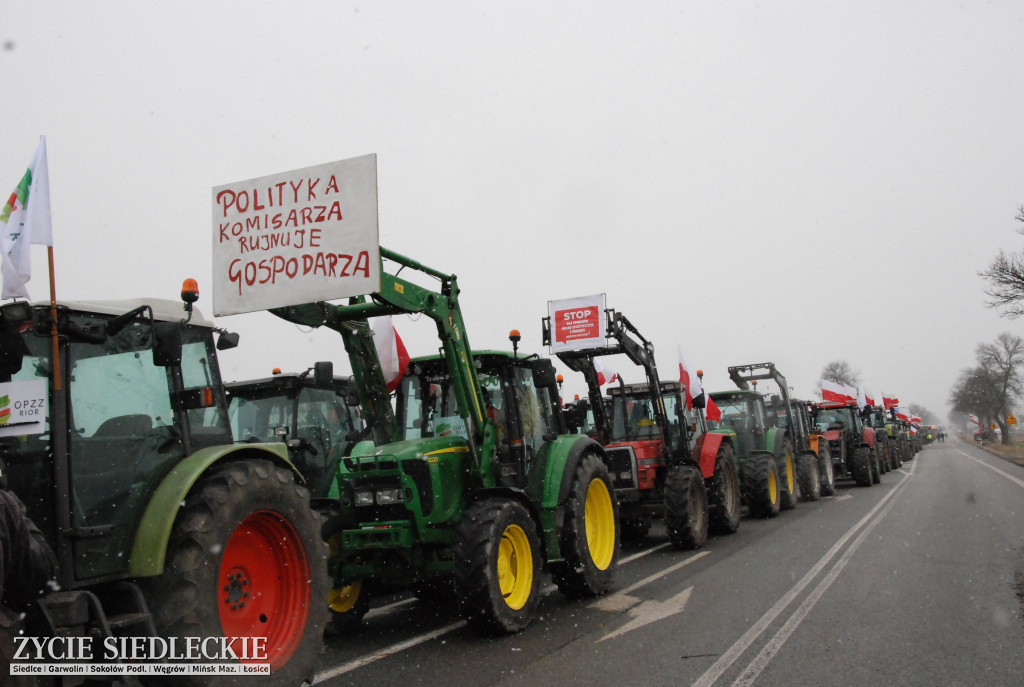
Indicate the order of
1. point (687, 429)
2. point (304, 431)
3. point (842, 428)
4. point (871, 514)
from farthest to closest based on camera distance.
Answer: point (842, 428) < point (871, 514) < point (687, 429) < point (304, 431)

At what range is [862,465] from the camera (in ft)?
68.9

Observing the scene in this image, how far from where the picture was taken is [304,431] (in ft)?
27.9

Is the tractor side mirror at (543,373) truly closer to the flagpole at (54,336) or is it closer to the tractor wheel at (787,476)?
the flagpole at (54,336)

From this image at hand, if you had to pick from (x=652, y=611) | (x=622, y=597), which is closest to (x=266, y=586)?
(x=652, y=611)

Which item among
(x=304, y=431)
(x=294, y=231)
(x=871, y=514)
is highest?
(x=294, y=231)

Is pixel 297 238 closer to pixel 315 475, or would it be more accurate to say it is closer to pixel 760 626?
pixel 315 475

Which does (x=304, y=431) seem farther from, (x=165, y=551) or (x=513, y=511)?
(x=165, y=551)

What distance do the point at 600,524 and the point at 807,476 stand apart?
10.7 meters

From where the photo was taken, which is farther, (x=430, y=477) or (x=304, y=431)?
(x=304, y=431)

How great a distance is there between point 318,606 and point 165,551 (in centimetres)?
106

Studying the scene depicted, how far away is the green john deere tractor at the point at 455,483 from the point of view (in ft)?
19.7

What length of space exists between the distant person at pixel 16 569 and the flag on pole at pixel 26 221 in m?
1.04

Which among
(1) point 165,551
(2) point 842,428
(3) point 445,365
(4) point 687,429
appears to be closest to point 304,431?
(3) point 445,365

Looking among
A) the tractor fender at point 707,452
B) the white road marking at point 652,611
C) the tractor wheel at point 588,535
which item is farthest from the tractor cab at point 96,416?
the tractor fender at point 707,452
